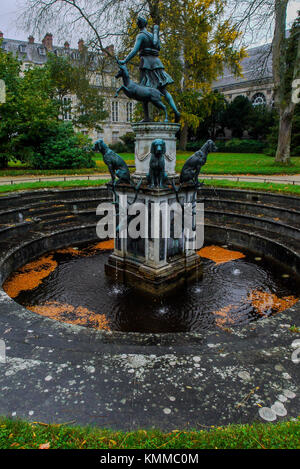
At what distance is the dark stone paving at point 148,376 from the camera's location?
270 cm

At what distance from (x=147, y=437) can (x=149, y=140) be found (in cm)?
586

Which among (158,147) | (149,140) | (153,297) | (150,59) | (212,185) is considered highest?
(150,59)

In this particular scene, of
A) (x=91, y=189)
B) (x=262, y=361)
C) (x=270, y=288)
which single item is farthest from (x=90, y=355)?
(x=91, y=189)

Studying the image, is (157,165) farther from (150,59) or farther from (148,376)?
(148,376)

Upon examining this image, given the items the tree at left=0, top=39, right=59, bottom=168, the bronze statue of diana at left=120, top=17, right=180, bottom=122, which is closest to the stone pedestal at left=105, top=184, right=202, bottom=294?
the bronze statue of diana at left=120, top=17, right=180, bottom=122

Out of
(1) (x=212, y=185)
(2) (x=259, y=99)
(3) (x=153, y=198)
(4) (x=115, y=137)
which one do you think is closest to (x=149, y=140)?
(3) (x=153, y=198)

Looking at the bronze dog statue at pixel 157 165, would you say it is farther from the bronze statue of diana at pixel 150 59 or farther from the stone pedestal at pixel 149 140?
the bronze statue of diana at pixel 150 59

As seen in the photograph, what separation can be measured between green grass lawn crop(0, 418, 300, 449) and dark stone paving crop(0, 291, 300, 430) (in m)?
0.13

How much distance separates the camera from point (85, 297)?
6508 mm

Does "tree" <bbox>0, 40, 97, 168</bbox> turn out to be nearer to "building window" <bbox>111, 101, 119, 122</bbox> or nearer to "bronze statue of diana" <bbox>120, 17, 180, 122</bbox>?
"bronze statue of diana" <bbox>120, 17, 180, 122</bbox>

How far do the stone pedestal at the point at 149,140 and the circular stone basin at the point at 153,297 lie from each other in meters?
2.84

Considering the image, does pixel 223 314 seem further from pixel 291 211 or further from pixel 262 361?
pixel 291 211

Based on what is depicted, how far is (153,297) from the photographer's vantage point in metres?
6.68

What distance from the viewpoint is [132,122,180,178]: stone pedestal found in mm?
6754
